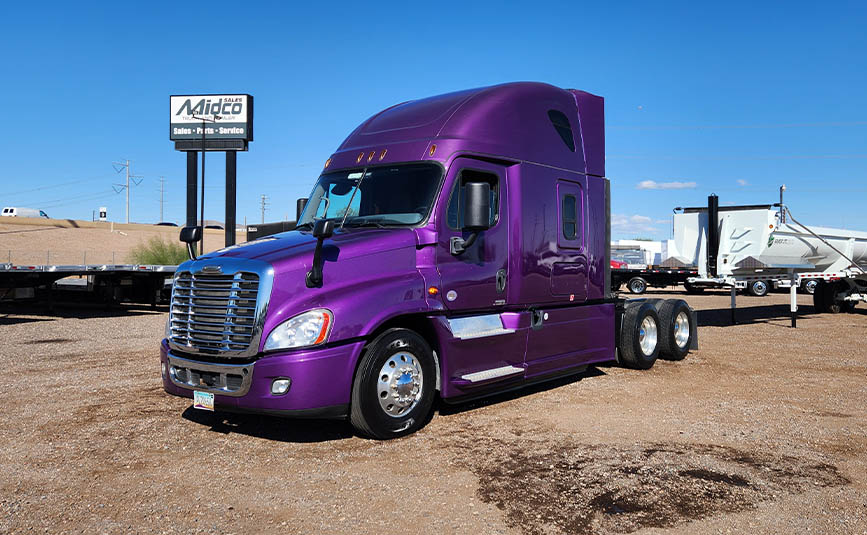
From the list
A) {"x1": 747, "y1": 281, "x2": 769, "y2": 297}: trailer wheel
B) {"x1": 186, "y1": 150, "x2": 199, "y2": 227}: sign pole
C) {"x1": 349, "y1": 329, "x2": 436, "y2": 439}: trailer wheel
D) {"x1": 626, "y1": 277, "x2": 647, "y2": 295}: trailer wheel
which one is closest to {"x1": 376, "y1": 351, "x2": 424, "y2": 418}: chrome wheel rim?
{"x1": 349, "y1": 329, "x2": 436, "y2": 439}: trailer wheel

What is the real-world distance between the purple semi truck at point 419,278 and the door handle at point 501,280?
21 mm

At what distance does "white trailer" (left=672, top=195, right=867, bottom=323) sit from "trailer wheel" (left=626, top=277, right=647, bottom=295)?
14.4 metres

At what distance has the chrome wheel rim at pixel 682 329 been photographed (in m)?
11.3

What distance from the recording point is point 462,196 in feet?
22.9

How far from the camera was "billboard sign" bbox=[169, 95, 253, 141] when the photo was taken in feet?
121

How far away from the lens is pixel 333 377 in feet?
18.9

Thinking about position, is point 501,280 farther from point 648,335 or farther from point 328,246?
point 648,335

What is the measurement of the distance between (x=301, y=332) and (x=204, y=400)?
111 cm

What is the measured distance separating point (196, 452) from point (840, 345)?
12.5 metres

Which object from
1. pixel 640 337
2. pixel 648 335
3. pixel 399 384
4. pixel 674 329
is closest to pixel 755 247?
pixel 674 329

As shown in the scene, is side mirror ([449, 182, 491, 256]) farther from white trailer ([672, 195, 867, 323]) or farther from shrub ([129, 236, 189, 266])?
shrub ([129, 236, 189, 266])

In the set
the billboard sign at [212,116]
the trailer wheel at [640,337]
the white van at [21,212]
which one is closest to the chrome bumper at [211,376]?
the trailer wheel at [640,337]

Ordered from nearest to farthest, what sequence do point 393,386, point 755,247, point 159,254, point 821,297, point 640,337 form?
point 393,386 → point 640,337 → point 755,247 → point 821,297 → point 159,254

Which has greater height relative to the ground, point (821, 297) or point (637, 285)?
point (821, 297)
